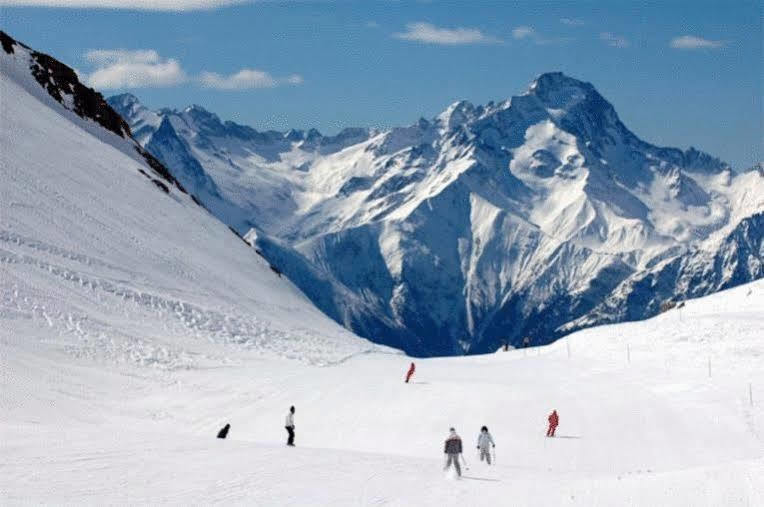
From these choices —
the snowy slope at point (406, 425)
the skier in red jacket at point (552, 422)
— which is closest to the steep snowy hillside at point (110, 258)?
the snowy slope at point (406, 425)

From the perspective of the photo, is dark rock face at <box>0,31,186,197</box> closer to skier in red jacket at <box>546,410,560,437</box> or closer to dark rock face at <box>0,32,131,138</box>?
dark rock face at <box>0,32,131,138</box>

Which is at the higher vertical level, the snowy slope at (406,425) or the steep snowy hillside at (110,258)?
the steep snowy hillside at (110,258)

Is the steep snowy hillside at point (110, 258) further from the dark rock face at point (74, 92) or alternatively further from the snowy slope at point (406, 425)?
the snowy slope at point (406, 425)

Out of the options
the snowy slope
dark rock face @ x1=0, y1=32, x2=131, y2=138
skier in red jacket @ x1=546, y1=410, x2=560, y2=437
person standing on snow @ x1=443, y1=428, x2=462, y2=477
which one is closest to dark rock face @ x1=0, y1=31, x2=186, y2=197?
dark rock face @ x1=0, y1=32, x2=131, y2=138

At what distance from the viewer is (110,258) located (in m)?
80.2

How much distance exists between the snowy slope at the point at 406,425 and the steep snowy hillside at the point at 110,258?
12.6ft

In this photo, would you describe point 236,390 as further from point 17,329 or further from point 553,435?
point 553,435

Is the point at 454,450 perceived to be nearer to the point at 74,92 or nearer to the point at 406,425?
the point at 406,425

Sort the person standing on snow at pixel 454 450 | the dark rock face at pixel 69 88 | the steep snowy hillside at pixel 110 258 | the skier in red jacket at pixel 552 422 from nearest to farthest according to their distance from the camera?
the person standing on snow at pixel 454 450 < the skier in red jacket at pixel 552 422 < the steep snowy hillside at pixel 110 258 < the dark rock face at pixel 69 88

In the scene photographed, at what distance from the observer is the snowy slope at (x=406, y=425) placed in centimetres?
2986

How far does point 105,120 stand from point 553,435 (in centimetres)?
8952

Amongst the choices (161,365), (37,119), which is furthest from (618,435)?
(37,119)

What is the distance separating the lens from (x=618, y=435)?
47250 millimetres

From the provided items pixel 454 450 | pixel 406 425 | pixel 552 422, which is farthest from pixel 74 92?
pixel 454 450
